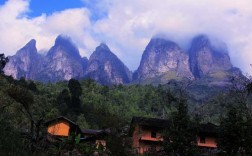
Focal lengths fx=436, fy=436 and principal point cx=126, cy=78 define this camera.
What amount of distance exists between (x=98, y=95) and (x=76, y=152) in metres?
78.5

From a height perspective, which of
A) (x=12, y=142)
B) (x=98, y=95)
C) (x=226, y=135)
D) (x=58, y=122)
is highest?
(x=98, y=95)

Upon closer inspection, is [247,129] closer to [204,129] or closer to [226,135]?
[226,135]

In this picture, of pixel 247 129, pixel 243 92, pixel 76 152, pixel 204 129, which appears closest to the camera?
pixel 76 152

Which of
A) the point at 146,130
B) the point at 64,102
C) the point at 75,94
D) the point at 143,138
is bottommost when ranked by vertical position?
the point at 143,138

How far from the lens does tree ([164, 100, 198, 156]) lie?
30.7 metres

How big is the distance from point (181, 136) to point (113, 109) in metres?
62.2

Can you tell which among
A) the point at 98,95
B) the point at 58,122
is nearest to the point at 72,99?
the point at 98,95

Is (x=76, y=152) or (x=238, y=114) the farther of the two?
(x=238, y=114)

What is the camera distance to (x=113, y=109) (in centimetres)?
9275

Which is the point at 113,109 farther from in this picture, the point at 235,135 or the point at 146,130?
the point at 235,135

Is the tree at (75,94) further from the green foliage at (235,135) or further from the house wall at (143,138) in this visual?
the green foliage at (235,135)

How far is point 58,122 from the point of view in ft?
177

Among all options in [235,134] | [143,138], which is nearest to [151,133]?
[143,138]

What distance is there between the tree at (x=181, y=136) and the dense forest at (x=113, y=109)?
11 centimetres
